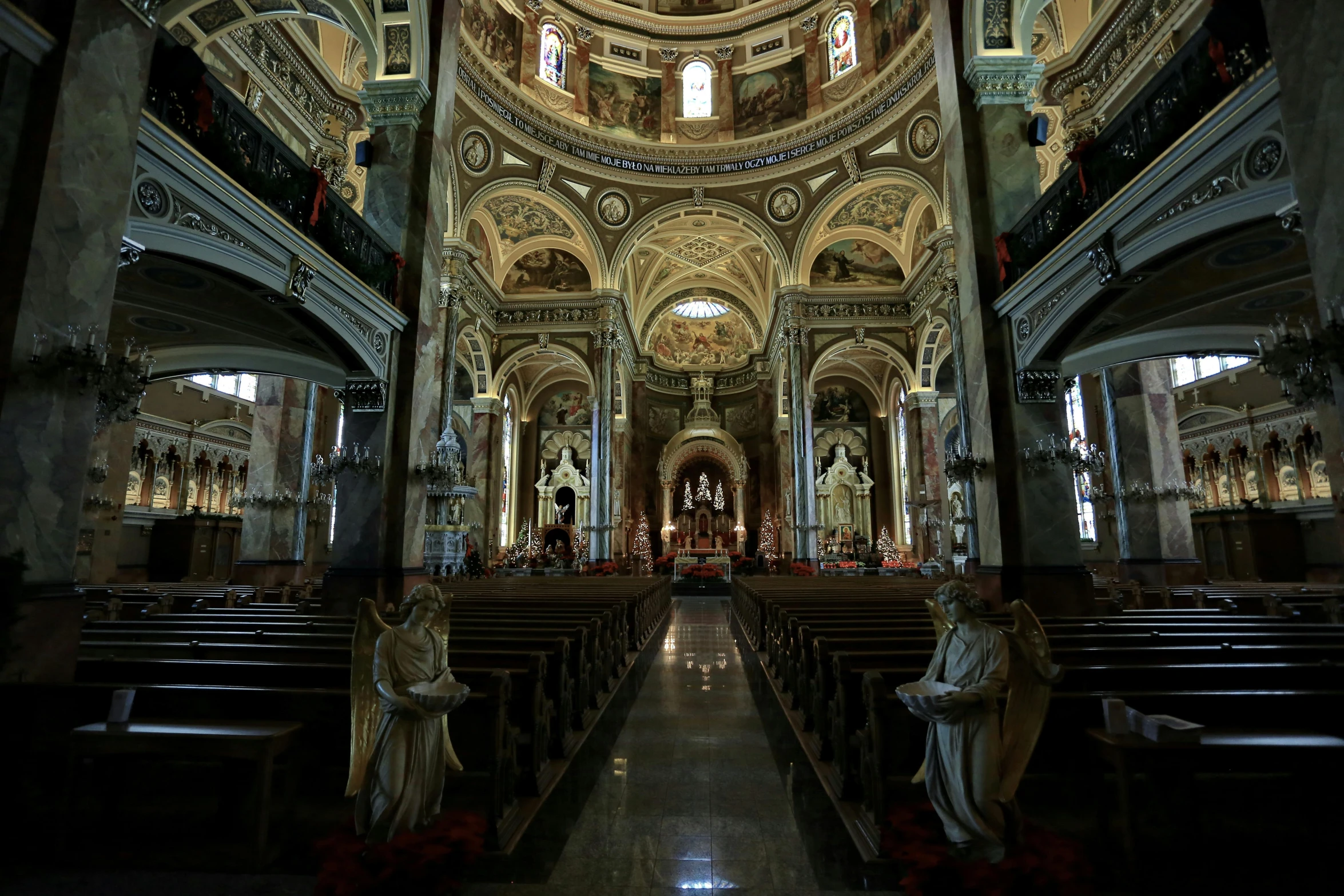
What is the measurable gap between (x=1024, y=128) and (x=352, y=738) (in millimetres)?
11542

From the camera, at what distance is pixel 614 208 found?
22.3 metres

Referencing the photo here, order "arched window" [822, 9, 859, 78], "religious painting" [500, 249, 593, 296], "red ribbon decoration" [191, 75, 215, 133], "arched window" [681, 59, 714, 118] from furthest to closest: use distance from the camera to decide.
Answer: "religious painting" [500, 249, 593, 296] → "arched window" [681, 59, 714, 118] → "arched window" [822, 9, 859, 78] → "red ribbon decoration" [191, 75, 215, 133]

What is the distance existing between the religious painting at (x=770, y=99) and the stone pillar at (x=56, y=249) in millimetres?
19897

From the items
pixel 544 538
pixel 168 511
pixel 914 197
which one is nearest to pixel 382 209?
pixel 168 511

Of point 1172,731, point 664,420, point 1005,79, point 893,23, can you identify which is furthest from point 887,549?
point 1172,731

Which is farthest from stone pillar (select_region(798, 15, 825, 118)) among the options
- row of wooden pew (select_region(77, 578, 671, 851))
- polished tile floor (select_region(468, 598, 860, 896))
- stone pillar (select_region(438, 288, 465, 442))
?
polished tile floor (select_region(468, 598, 860, 896))

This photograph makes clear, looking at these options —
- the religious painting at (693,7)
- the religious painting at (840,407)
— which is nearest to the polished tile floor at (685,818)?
the religious painting at (693,7)

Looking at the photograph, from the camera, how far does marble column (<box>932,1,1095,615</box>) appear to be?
845 centimetres

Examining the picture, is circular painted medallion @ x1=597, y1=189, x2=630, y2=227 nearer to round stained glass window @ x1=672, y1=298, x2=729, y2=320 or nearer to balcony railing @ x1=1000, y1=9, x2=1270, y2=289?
round stained glass window @ x1=672, y1=298, x2=729, y2=320

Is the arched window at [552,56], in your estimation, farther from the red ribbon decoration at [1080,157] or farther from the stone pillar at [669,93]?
the red ribbon decoration at [1080,157]

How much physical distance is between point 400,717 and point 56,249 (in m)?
4.27

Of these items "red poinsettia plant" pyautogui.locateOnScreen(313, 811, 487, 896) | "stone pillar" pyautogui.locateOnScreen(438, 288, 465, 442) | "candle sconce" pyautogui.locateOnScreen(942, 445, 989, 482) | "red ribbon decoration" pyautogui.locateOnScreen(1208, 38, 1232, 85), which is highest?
"stone pillar" pyautogui.locateOnScreen(438, 288, 465, 442)

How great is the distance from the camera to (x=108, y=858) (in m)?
3.11

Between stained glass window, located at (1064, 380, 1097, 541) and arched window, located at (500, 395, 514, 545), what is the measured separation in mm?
Answer: 20223
